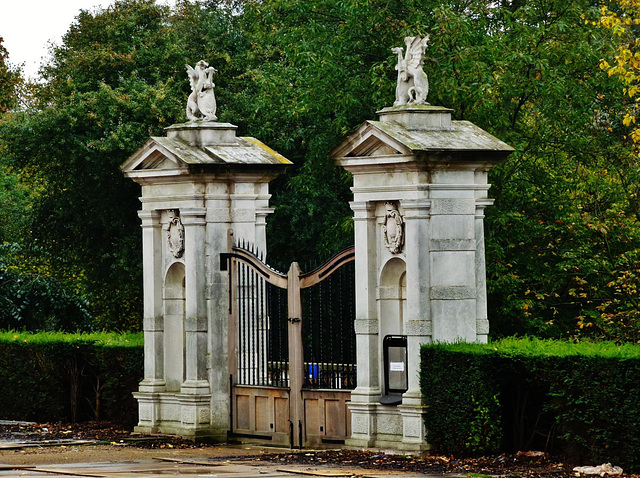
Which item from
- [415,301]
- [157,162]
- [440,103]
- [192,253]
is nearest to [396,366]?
[415,301]

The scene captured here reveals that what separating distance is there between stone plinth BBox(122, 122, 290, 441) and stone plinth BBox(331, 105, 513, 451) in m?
2.25

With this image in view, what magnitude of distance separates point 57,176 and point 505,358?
20.5m

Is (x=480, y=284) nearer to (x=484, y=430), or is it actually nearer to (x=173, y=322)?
(x=484, y=430)

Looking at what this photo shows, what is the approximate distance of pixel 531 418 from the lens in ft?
43.9

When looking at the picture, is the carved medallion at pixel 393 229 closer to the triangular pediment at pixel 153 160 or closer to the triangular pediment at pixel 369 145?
the triangular pediment at pixel 369 145

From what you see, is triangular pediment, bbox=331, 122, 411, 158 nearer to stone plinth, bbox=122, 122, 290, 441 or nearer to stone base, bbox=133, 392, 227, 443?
stone plinth, bbox=122, 122, 290, 441

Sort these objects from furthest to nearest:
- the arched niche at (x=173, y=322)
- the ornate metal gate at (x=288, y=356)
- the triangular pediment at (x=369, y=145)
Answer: the arched niche at (x=173, y=322) < the ornate metal gate at (x=288, y=356) < the triangular pediment at (x=369, y=145)

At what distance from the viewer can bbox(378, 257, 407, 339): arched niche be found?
47.5 feet

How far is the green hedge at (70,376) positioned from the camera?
59.6ft

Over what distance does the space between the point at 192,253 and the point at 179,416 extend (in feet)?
6.61

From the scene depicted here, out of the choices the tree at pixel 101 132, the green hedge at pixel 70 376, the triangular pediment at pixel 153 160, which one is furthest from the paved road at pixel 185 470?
the tree at pixel 101 132

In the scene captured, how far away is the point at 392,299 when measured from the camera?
1453 cm

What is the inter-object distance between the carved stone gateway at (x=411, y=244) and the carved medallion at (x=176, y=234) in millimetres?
2938

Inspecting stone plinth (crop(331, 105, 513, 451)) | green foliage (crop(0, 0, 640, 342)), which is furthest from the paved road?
green foliage (crop(0, 0, 640, 342))
